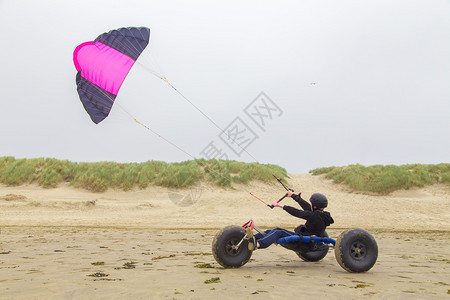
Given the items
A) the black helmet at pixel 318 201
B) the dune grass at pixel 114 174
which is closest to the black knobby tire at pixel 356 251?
the black helmet at pixel 318 201

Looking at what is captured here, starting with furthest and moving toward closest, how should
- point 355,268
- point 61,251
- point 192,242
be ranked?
point 192,242, point 61,251, point 355,268

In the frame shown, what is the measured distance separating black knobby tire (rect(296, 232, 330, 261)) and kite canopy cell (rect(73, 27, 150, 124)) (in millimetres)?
7138

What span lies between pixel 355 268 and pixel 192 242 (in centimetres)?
463

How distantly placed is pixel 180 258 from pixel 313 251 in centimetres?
231

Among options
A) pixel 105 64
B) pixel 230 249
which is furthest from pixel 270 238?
pixel 105 64

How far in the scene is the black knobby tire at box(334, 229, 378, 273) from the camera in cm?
551

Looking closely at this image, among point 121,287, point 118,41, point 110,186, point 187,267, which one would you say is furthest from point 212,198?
point 121,287

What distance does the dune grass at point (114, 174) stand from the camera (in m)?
19.9

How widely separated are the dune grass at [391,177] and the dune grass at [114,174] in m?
4.85

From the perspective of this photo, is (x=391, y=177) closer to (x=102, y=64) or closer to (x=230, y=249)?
(x=102, y=64)

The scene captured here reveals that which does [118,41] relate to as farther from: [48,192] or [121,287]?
[48,192]

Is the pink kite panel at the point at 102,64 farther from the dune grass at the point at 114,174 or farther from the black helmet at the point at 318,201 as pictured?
the dune grass at the point at 114,174

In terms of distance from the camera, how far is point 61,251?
23.8 feet

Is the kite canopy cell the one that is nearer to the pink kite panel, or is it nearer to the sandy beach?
the pink kite panel
